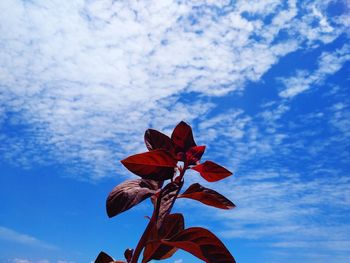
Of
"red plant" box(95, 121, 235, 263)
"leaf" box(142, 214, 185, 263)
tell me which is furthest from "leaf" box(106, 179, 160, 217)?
"leaf" box(142, 214, 185, 263)

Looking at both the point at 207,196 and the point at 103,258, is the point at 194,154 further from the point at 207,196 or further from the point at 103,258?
the point at 103,258

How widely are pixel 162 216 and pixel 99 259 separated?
41 cm

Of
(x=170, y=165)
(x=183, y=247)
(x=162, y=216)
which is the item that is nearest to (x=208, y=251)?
(x=183, y=247)

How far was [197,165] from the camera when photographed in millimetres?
1420

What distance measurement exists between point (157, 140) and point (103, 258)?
1.74ft

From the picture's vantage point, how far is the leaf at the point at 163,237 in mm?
1292

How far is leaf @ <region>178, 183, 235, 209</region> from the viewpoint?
131 cm

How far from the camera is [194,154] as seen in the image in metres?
1.40

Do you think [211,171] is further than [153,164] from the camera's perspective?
Yes

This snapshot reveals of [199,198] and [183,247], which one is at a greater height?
[199,198]

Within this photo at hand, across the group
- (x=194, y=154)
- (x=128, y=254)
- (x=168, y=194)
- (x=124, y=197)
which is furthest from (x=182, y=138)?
(x=128, y=254)

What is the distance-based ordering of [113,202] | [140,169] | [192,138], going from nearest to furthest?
1. [113,202]
2. [140,169]
3. [192,138]

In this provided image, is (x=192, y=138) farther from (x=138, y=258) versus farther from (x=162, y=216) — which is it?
(x=138, y=258)

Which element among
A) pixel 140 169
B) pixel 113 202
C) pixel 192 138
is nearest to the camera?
pixel 113 202
